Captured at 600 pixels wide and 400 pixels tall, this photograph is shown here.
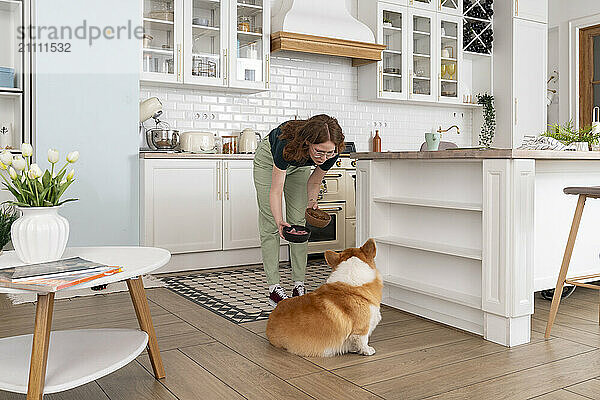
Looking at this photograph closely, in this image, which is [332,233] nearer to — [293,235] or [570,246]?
[293,235]

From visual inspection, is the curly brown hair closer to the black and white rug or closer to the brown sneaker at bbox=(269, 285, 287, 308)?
the brown sneaker at bbox=(269, 285, 287, 308)

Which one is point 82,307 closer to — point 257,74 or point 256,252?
point 256,252

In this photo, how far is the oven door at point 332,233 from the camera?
507cm

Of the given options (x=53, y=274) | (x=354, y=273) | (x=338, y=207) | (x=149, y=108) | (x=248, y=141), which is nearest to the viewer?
(x=53, y=274)

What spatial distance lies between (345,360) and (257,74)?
3213mm

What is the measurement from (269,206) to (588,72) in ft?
16.1

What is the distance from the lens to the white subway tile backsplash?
204 inches

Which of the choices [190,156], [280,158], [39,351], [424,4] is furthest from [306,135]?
[424,4]

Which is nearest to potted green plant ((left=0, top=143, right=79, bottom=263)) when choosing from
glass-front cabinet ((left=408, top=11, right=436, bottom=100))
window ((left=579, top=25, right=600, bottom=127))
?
glass-front cabinet ((left=408, top=11, right=436, bottom=100))

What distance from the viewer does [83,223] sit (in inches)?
163

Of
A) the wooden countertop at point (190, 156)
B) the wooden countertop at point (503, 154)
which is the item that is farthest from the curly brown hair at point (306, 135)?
the wooden countertop at point (190, 156)

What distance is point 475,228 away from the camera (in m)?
2.93

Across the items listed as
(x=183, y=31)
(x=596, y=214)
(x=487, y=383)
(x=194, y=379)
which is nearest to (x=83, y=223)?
(x=183, y=31)

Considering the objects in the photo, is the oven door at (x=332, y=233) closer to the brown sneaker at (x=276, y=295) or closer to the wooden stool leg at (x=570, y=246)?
the brown sneaker at (x=276, y=295)
